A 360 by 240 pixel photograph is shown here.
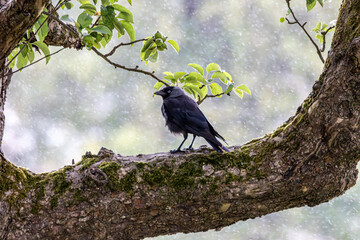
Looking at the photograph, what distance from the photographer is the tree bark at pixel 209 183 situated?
203cm

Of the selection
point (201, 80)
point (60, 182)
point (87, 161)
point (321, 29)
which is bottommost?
point (60, 182)

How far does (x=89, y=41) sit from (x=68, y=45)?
927mm

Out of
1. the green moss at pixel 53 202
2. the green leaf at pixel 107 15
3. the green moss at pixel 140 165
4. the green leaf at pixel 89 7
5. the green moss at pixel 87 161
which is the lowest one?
the green moss at pixel 53 202

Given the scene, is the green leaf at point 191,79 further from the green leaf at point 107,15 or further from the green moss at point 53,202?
the green moss at point 53,202

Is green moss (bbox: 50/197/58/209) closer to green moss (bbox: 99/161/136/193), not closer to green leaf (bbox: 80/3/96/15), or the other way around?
green moss (bbox: 99/161/136/193)

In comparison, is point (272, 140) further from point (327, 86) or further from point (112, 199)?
point (112, 199)

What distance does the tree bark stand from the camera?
2.03m

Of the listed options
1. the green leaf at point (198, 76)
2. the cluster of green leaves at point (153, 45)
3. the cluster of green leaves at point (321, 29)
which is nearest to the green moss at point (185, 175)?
the green leaf at point (198, 76)

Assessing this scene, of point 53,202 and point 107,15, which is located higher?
point 107,15

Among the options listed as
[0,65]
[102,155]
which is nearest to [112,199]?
[102,155]

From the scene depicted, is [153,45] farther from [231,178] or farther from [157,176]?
[231,178]

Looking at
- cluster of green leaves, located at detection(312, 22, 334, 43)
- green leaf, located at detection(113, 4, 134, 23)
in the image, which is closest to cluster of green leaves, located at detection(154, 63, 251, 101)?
green leaf, located at detection(113, 4, 134, 23)

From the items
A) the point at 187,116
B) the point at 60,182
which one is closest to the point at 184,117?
the point at 187,116

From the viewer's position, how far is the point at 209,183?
6.99ft
